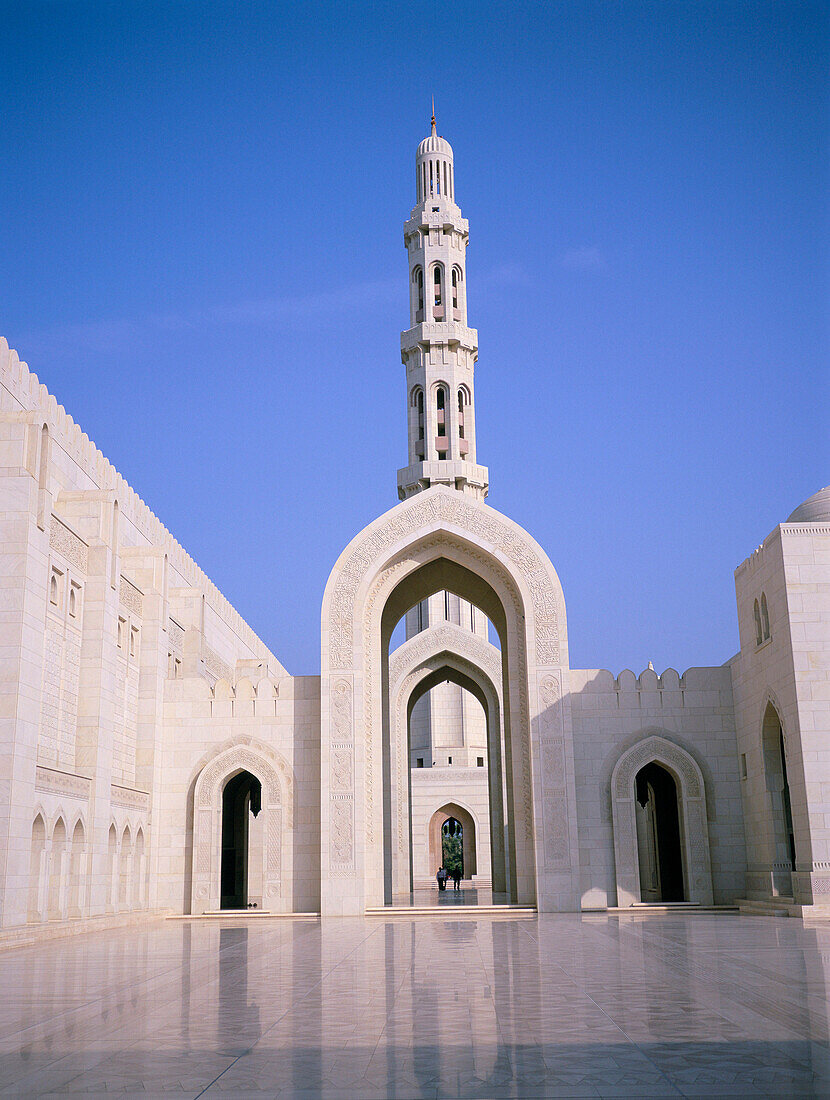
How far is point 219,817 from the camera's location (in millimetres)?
18703

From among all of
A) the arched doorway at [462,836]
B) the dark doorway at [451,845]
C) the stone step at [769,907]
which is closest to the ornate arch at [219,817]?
the stone step at [769,907]

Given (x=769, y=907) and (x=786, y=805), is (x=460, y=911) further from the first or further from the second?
(x=786, y=805)

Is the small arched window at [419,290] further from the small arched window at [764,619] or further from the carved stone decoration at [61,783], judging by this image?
the carved stone decoration at [61,783]

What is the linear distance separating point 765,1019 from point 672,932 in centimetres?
671

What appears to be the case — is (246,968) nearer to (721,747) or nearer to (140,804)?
(140,804)

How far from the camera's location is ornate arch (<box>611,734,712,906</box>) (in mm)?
17688

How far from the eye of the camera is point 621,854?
17812 mm

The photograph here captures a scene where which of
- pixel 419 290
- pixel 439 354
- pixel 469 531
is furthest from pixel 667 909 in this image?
pixel 419 290

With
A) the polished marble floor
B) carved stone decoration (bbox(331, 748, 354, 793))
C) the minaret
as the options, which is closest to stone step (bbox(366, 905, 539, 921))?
carved stone decoration (bbox(331, 748, 354, 793))

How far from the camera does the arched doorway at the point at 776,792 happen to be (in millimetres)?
16422

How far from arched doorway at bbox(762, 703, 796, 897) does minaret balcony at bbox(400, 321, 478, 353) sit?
1542 cm

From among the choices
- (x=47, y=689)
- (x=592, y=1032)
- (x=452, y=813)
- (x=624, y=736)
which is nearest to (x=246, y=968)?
(x=592, y=1032)

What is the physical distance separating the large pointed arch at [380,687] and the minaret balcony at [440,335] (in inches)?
406

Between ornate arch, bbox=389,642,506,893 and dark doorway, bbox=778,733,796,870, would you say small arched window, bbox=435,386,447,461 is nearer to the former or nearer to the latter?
ornate arch, bbox=389,642,506,893
